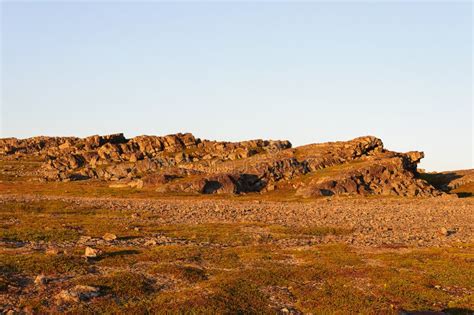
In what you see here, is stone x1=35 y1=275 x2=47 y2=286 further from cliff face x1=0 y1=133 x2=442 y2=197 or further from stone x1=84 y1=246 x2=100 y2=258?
cliff face x1=0 y1=133 x2=442 y2=197

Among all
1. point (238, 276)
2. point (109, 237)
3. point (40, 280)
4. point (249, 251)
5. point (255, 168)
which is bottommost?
point (238, 276)

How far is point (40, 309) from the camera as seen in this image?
24.2m

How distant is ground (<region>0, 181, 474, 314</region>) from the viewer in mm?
26156

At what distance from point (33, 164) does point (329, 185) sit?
139923 mm

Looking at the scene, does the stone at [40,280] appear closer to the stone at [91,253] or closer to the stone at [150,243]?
the stone at [91,253]

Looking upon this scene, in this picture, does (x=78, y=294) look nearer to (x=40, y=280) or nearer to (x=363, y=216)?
(x=40, y=280)

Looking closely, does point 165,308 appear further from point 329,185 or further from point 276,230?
point 329,185

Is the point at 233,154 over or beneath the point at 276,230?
over

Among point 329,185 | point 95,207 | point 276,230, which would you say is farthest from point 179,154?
point 276,230

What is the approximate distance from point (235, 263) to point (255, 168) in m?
93.0

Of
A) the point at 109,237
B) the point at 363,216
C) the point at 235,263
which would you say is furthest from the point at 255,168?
the point at 235,263

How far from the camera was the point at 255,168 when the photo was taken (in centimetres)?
12925

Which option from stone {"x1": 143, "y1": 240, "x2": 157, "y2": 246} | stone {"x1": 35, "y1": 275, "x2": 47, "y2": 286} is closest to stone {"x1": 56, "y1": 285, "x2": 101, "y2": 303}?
stone {"x1": 35, "y1": 275, "x2": 47, "y2": 286}

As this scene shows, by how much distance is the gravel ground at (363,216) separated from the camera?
51.4 m
